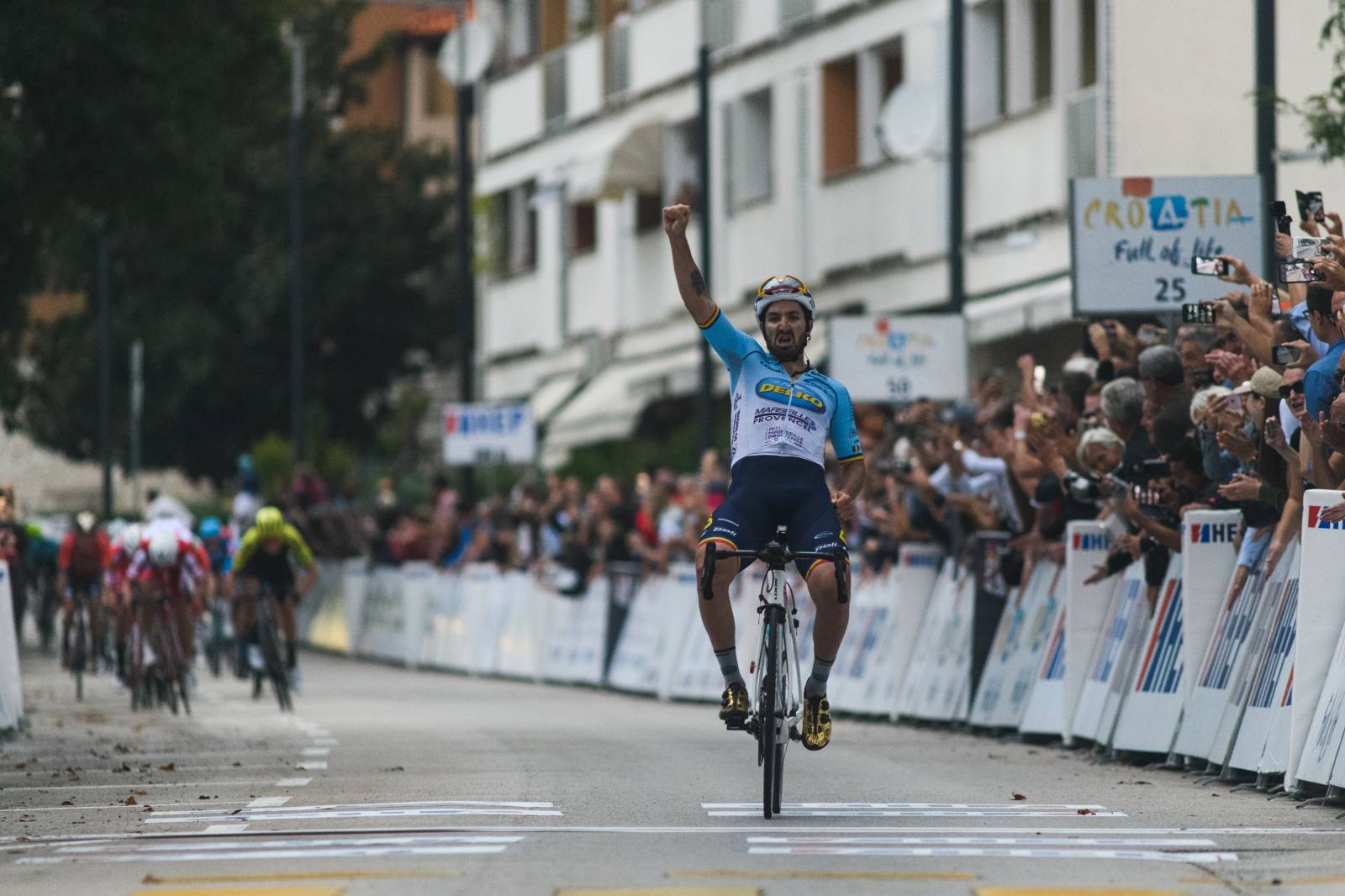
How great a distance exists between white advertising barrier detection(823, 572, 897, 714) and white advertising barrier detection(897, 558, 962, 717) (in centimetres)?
44

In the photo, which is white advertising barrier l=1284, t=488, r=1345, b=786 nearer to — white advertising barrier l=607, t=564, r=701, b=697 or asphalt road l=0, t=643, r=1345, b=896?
asphalt road l=0, t=643, r=1345, b=896

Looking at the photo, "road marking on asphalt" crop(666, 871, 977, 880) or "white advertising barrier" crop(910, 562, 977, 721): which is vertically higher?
"white advertising barrier" crop(910, 562, 977, 721)

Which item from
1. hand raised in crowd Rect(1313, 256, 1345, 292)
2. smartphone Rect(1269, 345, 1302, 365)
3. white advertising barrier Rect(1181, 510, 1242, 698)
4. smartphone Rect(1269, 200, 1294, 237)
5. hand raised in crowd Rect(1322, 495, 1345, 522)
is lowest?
white advertising barrier Rect(1181, 510, 1242, 698)

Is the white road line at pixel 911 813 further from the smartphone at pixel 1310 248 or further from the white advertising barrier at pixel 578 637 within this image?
the white advertising barrier at pixel 578 637

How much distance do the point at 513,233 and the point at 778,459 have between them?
140 ft

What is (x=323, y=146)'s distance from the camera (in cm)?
6969

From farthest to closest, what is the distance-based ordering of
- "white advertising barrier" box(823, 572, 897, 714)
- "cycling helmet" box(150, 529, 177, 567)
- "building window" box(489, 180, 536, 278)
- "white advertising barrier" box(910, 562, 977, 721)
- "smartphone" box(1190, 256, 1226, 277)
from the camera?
"building window" box(489, 180, 536, 278), "cycling helmet" box(150, 529, 177, 567), "white advertising barrier" box(823, 572, 897, 714), "white advertising barrier" box(910, 562, 977, 721), "smartphone" box(1190, 256, 1226, 277)

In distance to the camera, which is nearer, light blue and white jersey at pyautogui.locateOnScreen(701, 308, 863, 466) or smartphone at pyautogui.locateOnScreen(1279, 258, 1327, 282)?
smartphone at pyautogui.locateOnScreen(1279, 258, 1327, 282)

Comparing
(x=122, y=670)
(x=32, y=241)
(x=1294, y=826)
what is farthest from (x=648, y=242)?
(x=1294, y=826)

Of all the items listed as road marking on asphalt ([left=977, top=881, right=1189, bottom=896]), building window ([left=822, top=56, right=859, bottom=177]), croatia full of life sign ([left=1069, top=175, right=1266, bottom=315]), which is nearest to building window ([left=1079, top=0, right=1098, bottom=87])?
building window ([left=822, top=56, right=859, bottom=177])

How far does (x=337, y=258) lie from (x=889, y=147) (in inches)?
1529

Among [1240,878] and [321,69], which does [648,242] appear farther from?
[1240,878]

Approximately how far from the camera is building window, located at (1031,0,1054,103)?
34562mm

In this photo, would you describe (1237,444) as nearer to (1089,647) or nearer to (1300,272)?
(1300,272)
